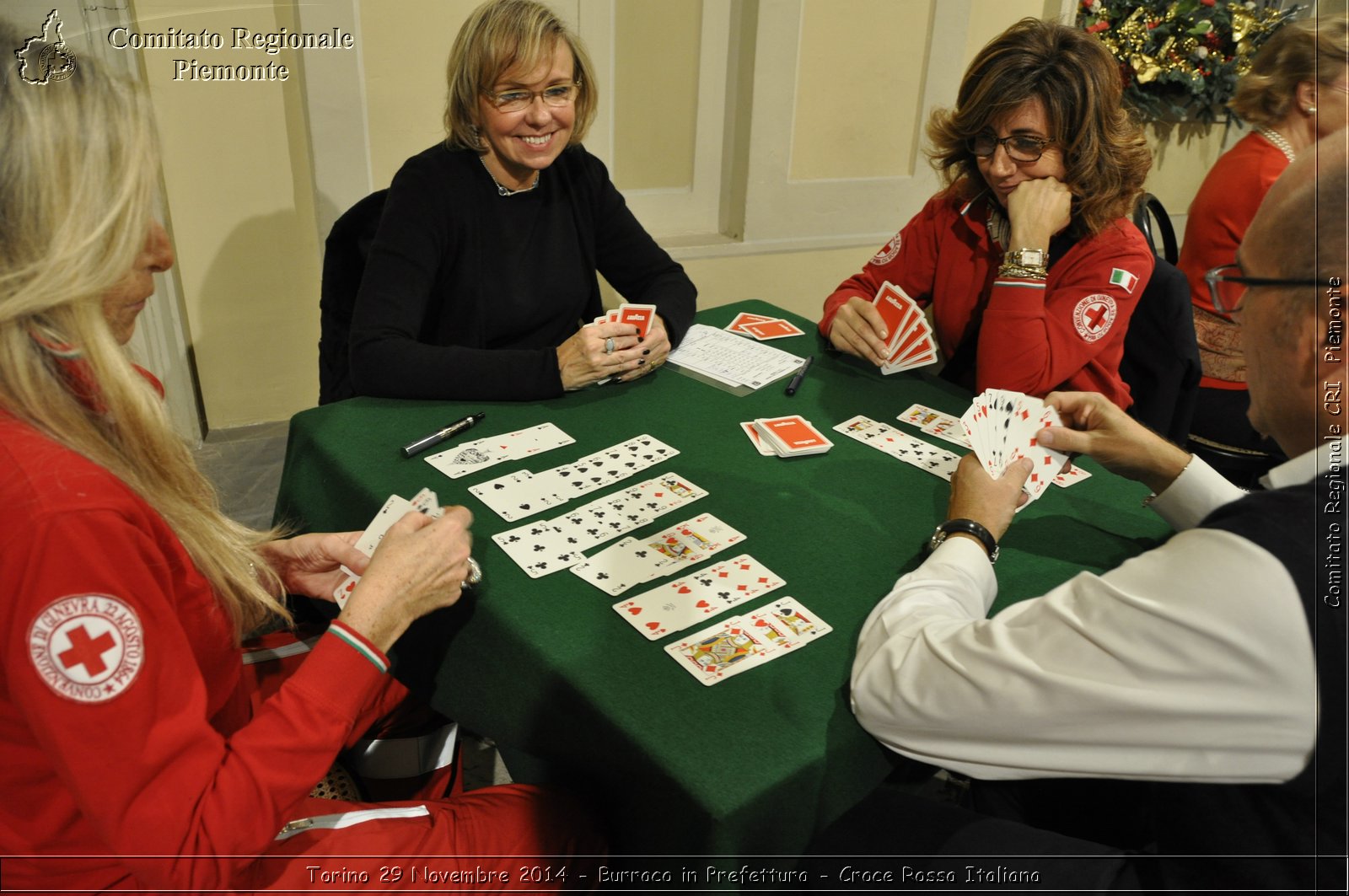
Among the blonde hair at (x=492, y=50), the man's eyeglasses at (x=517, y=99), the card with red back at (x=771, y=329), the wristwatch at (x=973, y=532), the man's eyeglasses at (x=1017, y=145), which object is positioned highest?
the blonde hair at (x=492, y=50)

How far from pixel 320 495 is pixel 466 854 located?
0.81m

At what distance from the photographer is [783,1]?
3.96 m

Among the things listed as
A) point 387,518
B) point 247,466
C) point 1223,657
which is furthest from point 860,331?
point 247,466

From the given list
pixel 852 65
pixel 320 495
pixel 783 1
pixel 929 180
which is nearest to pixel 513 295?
pixel 320 495

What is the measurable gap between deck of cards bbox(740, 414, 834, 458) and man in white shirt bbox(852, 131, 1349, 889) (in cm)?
62

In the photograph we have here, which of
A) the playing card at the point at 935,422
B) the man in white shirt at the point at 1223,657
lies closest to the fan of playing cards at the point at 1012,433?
the playing card at the point at 935,422

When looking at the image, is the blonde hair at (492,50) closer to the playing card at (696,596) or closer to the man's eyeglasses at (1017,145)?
the man's eyeglasses at (1017,145)

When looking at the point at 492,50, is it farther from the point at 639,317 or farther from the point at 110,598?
the point at 110,598

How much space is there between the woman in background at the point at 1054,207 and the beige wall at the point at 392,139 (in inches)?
82.3

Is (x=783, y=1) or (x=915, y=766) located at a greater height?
(x=783, y=1)

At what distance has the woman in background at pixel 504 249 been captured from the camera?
207 cm

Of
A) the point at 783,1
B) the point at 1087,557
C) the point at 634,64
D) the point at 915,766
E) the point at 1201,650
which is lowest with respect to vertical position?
the point at 915,766

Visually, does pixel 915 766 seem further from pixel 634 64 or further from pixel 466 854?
pixel 634 64

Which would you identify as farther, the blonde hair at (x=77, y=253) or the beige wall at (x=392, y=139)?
the beige wall at (x=392, y=139)
